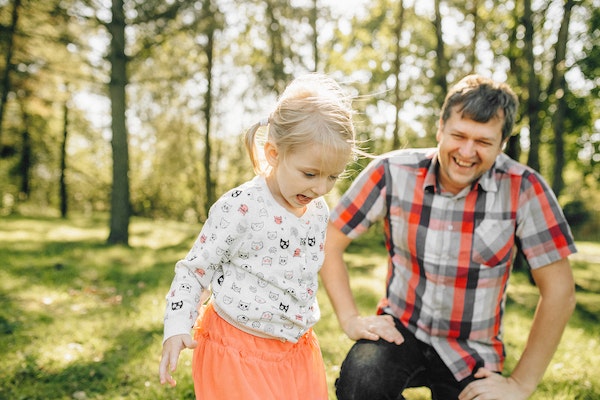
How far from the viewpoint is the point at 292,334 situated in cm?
190

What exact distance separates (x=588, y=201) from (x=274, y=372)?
3179 cm

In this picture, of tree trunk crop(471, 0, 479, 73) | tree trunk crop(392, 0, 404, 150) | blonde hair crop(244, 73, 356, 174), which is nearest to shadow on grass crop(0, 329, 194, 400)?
blonde hair crop(244, 73, 356, 174)

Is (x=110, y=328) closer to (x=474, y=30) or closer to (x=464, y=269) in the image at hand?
(x=464, y=269)

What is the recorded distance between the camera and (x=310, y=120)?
1788mm

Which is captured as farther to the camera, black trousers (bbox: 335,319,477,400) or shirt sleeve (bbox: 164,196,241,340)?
black trousers (bbox: 335,319,477,400)

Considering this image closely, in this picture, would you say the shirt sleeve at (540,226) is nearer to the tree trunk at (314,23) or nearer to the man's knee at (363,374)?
the man's knee at (363,374)

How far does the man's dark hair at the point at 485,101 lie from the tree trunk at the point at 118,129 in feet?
26.6

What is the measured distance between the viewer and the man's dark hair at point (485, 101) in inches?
97.6

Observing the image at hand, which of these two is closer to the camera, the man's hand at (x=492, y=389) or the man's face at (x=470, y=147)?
the man's hand at (x=492, y=389)

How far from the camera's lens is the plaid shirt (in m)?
2.43

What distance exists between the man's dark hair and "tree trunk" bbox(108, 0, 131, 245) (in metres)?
8.12

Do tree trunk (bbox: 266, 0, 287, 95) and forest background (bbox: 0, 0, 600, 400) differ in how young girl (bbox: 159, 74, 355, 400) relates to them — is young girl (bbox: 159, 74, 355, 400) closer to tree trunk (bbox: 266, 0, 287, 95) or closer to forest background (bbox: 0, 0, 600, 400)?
forest background (bbox: 0, 0, 600, 400)

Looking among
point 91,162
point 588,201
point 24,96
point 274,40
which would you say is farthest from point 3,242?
point 588,201

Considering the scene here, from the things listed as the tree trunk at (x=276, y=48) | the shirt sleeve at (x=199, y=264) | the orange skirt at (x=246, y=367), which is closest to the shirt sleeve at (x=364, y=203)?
the orange skirt at (x=246, y=367)
